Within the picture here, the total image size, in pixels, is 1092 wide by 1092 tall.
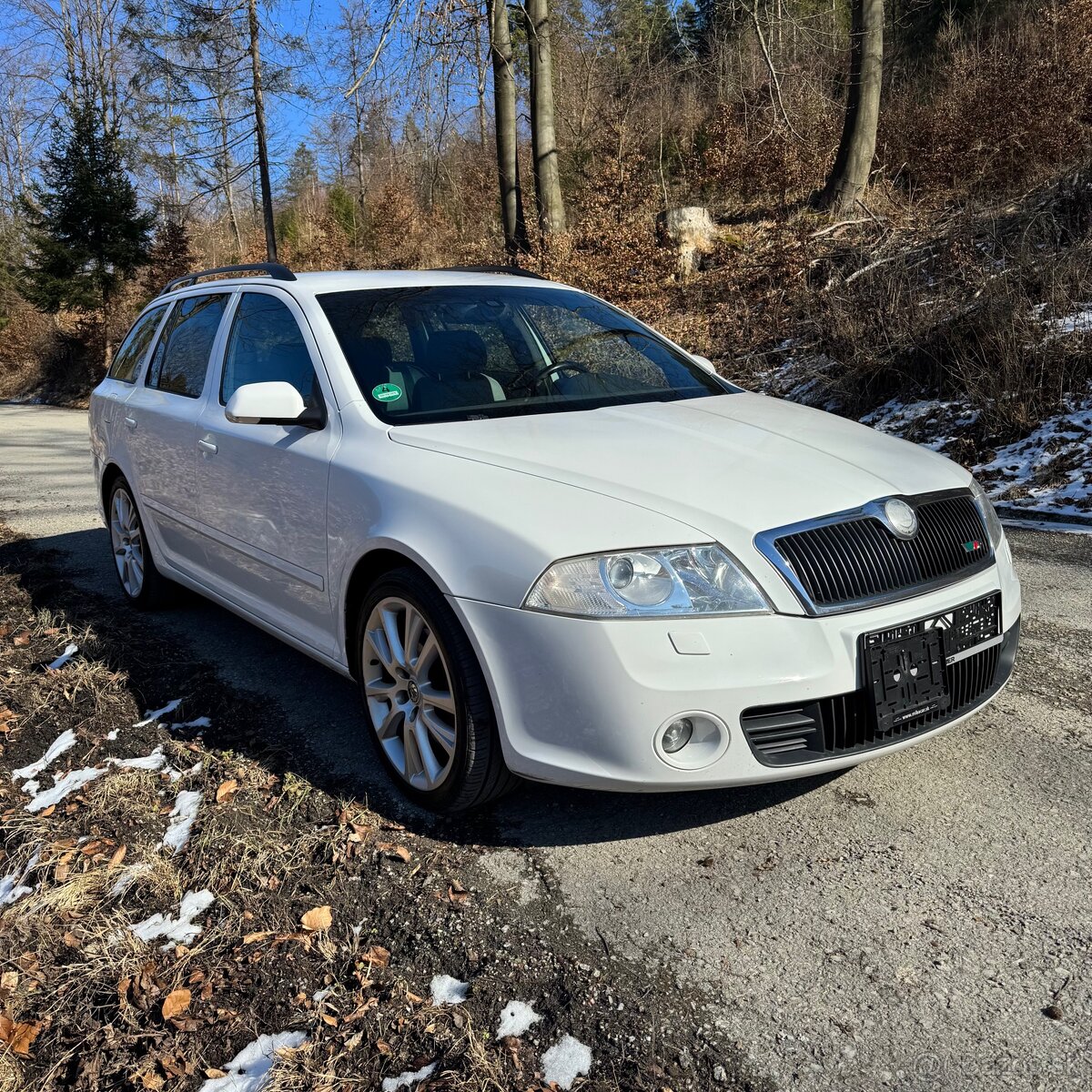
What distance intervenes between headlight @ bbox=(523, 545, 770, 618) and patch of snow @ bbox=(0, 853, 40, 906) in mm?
1709

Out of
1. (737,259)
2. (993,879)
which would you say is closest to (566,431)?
(993,879)

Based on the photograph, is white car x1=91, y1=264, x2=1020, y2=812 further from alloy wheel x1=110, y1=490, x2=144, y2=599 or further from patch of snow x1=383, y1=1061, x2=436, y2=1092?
alloy wheel x1=110, y1=490, x2=144, y2=599

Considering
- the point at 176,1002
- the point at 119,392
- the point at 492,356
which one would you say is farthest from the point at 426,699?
the point at 119,392

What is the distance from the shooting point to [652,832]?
9.45ft

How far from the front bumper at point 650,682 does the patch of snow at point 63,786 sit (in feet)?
5.67

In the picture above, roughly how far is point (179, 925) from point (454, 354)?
2229 millimetres

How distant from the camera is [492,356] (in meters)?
3.83

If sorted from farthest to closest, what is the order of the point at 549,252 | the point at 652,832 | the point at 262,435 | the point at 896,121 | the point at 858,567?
the point at 896,121 < the point at 549,252 < the point at 262,435 < the point at 652,832 < the point at 858,567

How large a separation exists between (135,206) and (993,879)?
26948mm

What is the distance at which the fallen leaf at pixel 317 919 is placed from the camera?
249 cm

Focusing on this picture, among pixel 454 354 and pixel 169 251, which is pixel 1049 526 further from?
pixel 169 251

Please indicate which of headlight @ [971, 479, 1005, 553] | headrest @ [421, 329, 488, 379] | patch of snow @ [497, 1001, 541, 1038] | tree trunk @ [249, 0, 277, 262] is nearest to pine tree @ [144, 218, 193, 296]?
tree trunk @ [249, 0, 277, 262]

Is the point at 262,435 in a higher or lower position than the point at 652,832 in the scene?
higher

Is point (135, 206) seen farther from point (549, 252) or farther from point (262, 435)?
point (262, 435)
